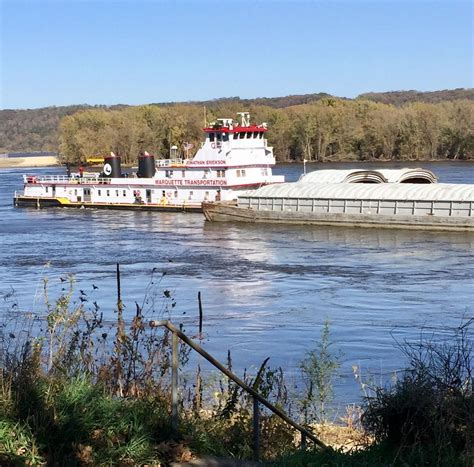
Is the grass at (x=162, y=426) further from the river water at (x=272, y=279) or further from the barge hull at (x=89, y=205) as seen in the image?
the barge hull at (x=89, y=205)

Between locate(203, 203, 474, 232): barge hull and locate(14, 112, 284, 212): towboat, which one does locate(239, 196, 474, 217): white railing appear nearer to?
locate(203, 203, 474, 232): barge hull

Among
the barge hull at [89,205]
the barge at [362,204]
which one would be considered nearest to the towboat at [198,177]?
the barge hull at [89,205]

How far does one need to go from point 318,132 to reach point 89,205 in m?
79.8

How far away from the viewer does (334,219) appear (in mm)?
45781

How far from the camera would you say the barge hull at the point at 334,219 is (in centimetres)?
4184

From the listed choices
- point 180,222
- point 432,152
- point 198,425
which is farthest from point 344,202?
point 432,152

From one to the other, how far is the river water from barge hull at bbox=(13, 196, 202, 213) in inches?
148

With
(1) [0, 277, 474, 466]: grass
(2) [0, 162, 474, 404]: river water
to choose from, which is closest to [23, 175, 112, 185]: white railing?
(2) [0, 162, 474, 404]: river water

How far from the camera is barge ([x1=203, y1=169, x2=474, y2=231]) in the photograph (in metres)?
42.7

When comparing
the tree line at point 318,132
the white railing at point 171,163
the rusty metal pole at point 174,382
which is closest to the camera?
the rusty metal pole at point 174,382

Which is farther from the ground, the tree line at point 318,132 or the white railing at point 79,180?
the tree line at point 318,132

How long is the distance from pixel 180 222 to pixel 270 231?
7.78m

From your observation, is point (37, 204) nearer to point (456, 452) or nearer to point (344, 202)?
point (344, 202)

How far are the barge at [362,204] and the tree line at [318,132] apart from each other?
75479mm
